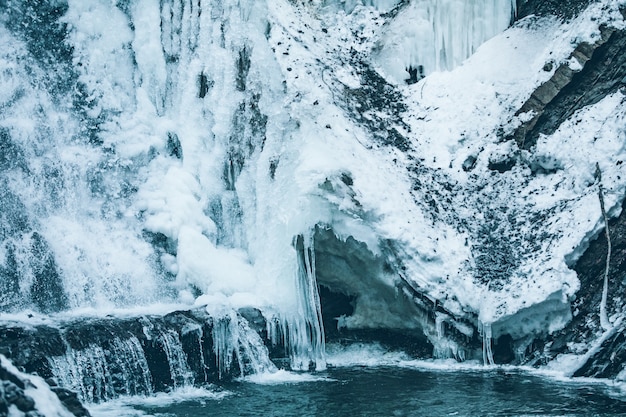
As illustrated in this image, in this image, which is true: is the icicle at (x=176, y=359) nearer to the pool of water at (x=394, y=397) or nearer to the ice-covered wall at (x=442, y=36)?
the pool of water at (x=394, y=397)

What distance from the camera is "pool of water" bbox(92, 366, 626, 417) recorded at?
10422mm

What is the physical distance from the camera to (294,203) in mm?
14781

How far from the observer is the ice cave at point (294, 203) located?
42.2 ft

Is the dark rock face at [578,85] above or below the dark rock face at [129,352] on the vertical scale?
above

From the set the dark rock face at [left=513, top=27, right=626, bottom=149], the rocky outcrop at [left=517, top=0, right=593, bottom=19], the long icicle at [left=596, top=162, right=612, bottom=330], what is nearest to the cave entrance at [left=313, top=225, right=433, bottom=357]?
the long icicle at [left=596, top=162, right=612, bottom=330]

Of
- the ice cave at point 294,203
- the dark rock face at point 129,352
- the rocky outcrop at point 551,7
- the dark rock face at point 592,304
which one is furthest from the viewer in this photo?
the rocky outcrop at point 551,7

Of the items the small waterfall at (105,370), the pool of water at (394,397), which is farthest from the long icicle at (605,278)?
the small waterfall at (105,370)

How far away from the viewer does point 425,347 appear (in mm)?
15195

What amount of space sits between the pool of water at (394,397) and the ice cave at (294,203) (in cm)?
12

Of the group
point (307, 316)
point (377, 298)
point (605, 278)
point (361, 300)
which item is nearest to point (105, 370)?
point (307, 316)

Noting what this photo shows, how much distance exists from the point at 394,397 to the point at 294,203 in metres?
4.93

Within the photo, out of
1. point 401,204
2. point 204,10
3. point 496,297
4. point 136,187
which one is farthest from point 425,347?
point 204,10

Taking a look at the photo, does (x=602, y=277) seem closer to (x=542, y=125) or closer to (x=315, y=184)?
(x=542, y=125)

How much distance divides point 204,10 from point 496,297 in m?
10.00
